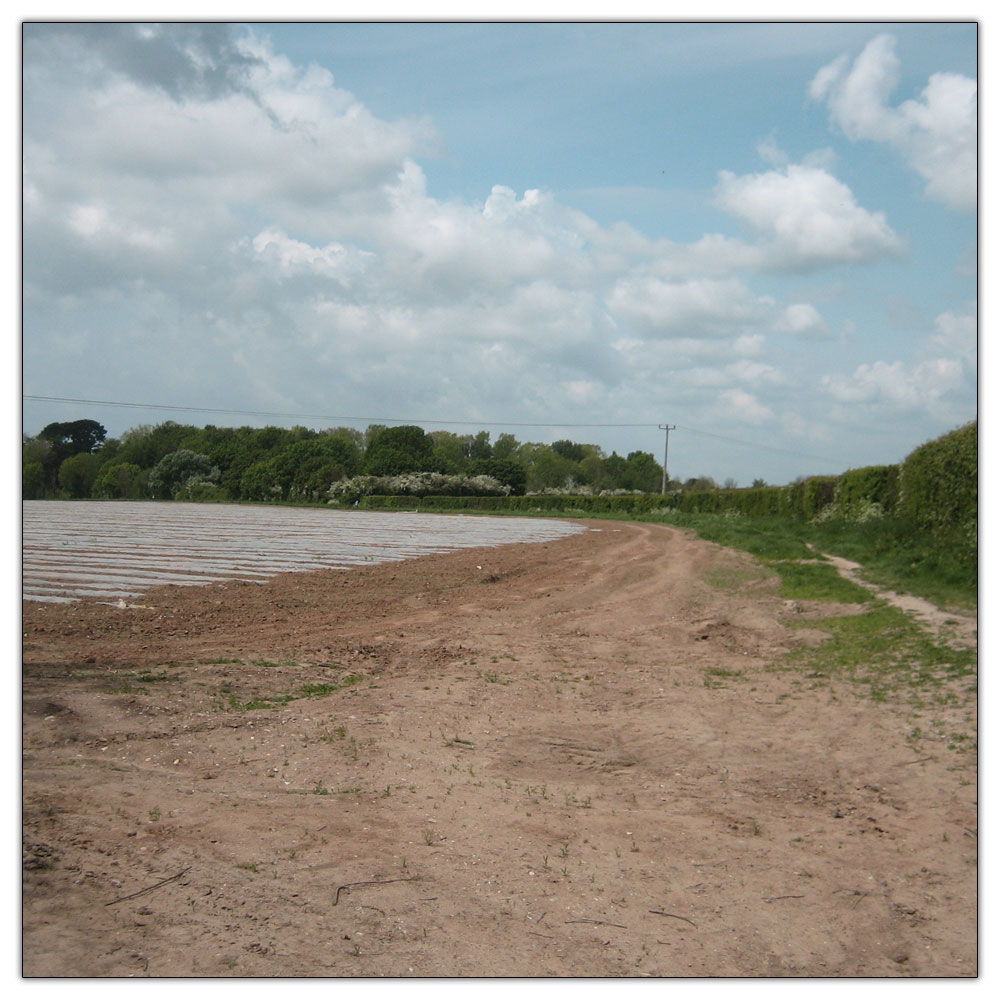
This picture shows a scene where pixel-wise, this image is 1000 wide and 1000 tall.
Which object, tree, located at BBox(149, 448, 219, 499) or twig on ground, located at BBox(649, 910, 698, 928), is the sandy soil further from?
tree, located at BBox(149, 448, 219, 499)

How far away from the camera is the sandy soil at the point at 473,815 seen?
3559 mm

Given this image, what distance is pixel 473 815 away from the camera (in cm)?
495

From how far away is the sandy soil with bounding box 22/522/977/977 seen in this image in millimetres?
3559

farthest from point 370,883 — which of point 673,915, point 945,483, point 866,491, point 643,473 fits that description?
point 643,473

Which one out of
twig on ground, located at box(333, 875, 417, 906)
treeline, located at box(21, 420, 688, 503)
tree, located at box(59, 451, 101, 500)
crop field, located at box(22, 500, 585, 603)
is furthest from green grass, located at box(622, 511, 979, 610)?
treeline, located at box(21, 420, 688, 503)

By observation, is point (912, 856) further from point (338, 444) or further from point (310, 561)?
point (338, 444)

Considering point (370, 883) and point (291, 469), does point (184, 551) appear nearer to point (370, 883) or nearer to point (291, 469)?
point (370, 883)

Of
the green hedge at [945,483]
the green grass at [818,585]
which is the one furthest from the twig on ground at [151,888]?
the green hedge at [945,483]

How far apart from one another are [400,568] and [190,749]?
44.5 feet

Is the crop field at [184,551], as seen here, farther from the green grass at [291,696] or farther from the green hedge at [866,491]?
the green hedge at [866,491]

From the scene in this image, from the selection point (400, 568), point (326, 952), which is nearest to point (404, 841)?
point (326, 952)

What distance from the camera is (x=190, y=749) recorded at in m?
5.80

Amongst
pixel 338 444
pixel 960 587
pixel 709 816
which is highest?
pixel 338 444

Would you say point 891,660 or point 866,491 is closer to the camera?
point 891,660
